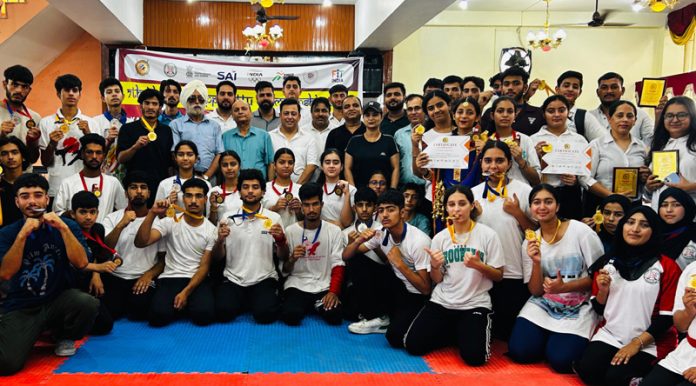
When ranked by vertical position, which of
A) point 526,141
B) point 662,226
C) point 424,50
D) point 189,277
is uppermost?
point 424,50

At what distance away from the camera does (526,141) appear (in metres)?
4.92

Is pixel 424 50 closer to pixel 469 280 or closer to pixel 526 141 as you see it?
pixel 526 141

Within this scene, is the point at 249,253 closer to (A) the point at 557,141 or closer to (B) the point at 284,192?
(B) the point at 284,192

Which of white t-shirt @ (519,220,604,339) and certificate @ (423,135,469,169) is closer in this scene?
white t-shirt @ (519,220,604,339)

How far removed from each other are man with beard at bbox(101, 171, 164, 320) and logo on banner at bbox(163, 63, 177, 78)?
5.73m

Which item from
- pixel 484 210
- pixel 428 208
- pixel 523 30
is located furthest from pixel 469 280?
pixel 523 30

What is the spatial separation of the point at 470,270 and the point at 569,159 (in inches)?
56.6

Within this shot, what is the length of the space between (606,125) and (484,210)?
2.09m

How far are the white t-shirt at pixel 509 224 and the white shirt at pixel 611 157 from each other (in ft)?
3.00

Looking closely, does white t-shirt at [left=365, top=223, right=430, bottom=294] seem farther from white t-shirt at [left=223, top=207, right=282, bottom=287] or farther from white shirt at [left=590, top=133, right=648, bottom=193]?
white shirt at [left=590, top=133, right=648, bottom=193]

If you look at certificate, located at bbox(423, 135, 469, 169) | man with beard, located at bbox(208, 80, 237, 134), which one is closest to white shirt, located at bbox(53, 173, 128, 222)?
man with beard, located at bbox(208, 80, 237, 134)

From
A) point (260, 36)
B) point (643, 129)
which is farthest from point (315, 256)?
point (260, 36)

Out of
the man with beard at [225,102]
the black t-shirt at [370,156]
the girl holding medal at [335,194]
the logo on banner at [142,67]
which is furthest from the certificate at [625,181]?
the logo on banner at [142,67]

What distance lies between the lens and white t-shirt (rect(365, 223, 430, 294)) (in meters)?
4.58
